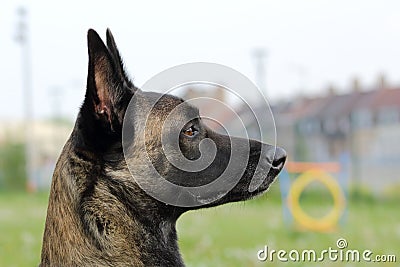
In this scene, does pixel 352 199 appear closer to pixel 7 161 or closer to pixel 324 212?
pixel 324 212

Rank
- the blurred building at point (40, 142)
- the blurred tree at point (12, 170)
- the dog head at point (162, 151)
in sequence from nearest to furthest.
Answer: the dog head at point (162, 151), the blurred tree at point (12, 170), the blurred building at point (40, 142)

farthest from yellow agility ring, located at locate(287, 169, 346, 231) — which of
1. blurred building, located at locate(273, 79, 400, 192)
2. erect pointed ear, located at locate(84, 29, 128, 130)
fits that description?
erect pointed ear, located at locate(84, 29, 128, 130)

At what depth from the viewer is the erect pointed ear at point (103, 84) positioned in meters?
3.09

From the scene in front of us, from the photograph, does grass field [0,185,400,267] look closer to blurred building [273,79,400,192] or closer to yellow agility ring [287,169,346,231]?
yellow agility ring [287,169,346,231]

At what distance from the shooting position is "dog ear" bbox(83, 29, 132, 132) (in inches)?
122

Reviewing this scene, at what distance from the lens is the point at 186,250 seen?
824 cm

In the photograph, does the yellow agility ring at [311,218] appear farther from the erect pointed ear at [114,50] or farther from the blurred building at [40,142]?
the blurred building at [40,142]

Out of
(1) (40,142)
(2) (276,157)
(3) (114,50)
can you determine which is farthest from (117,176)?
(1) (40,142)

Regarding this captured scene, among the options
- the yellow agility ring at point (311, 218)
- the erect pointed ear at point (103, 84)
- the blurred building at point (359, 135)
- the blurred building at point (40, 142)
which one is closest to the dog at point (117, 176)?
the erect pointed ear at point (103, 84)

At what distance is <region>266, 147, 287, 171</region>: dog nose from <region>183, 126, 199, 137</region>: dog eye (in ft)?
1.36

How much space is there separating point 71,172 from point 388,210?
13.7 meters

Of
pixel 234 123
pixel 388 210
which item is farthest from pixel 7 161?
pixel 234 123

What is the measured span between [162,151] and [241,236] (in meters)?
6.88

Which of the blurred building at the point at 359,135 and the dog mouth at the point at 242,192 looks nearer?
the dog mouth at the point at 242,192
